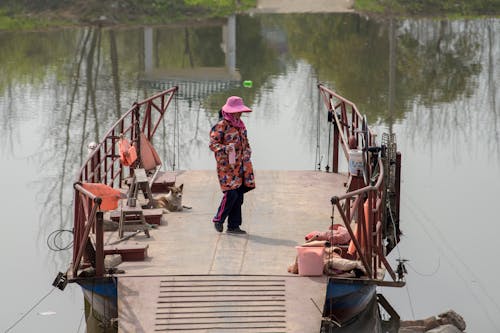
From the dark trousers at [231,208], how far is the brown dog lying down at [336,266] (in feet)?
3.96

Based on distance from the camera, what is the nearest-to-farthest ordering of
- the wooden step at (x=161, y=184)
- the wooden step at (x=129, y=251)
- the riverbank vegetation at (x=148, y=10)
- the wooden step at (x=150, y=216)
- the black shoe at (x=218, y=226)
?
the wooden step at (x=129, y=251), the black shoe at (x=218, y=226), the wooden step at (x=150, y=216), the wooden step at (x=161, y=184), the riverbank vegetation at (x=148, y=10)

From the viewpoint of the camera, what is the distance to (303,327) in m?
9.73

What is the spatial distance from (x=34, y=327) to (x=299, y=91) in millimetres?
14900

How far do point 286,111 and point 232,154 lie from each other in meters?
13.0

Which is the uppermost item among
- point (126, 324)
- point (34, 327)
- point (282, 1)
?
point (282, 1)

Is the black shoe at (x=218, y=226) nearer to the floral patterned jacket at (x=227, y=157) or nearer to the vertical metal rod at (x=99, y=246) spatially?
the floral patterned jacket at (x=227, y=157)

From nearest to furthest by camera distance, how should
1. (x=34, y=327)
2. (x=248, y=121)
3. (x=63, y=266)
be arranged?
(x=34, y=327) → (x=63, y=266) → (x=248, y=121)

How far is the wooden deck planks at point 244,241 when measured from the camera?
1011 centimetres

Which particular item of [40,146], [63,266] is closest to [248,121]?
[40,146]

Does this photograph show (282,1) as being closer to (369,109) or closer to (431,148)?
(369,109)

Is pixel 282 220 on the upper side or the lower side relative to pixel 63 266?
upper

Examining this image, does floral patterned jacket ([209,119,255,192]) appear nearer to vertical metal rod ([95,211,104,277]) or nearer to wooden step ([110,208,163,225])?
wooden step ([110,208,163,225])

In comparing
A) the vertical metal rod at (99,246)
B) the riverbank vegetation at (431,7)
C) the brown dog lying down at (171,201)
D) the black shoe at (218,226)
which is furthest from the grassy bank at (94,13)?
the vertical metal rod at (99,246)

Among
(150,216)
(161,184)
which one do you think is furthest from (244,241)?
(161,184)
